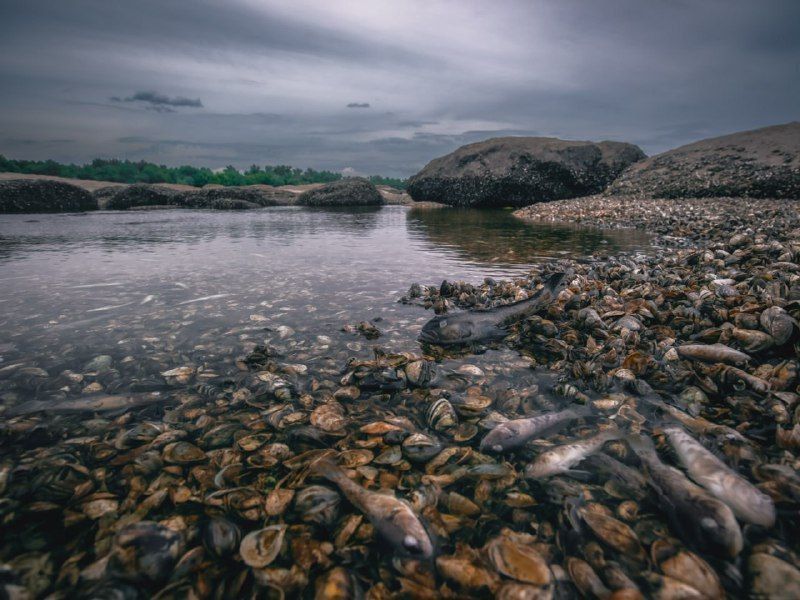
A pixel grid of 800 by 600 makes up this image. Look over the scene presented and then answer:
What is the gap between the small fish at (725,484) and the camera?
1748 mm

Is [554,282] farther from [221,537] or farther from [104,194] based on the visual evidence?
[104,194]

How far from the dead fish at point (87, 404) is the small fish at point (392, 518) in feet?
5.88

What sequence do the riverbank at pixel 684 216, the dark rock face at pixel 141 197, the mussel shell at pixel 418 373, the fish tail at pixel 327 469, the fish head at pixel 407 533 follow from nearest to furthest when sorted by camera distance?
the fish head at pixel 407 533, the fish tail at pixel 327 469, the mussel shell at pixel 418 373, the riverbank at pixel 684 216, the dark rock face at pixel 141 197

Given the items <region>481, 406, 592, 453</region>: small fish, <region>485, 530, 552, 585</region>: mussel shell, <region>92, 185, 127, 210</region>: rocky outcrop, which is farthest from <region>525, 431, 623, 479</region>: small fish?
<region>92, 185, 127, 210</region>: rocky outcrop

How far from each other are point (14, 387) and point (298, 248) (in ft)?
27.1

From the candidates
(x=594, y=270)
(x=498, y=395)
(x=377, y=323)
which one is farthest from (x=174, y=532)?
(x=594, y=270)

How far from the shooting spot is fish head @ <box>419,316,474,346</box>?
418cm

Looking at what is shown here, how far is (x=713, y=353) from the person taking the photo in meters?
3.22

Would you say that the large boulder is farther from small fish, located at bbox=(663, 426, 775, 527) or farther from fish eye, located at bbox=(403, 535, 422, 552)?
fish eye, located at bbox=(403, 535, 422, 552)

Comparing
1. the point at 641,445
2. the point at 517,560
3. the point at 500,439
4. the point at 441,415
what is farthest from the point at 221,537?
the point at 641,445

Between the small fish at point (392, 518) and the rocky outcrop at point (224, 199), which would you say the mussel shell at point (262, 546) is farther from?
the rocky outcrop at point (224, 199)

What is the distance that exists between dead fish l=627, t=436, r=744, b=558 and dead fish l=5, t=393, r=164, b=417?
342cm

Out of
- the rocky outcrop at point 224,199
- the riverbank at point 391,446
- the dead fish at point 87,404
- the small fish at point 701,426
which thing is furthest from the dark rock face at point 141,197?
the small fish at point 701,426

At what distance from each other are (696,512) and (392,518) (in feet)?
4.66
